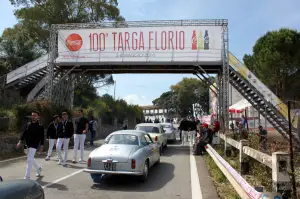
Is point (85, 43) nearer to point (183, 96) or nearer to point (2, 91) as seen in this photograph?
point (2, 91)

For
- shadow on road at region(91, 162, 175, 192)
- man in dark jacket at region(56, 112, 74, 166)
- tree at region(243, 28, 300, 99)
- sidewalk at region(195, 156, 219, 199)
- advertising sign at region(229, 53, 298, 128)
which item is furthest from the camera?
tree at region(243, 28, 300, 99)

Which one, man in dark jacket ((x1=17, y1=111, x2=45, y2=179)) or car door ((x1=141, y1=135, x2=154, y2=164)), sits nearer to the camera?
man in dark jacket ((x1=17, y1=111, x2=45, y2=179))

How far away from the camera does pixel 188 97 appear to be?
79.9 m

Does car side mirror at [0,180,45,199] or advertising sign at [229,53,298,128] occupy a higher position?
advertising sign at [229,53,298,128]

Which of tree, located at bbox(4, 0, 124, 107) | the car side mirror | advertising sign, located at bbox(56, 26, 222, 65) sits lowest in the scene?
the car side mirror

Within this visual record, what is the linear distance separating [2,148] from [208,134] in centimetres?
945

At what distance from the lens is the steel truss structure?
2234cm

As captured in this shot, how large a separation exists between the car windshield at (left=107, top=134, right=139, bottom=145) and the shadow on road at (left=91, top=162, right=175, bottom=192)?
991 mm

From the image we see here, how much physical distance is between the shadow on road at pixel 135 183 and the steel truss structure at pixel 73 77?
13.2m

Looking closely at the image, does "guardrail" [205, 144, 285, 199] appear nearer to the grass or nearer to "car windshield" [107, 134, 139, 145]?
the grass

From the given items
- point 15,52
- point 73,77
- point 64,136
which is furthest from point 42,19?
point 64,136

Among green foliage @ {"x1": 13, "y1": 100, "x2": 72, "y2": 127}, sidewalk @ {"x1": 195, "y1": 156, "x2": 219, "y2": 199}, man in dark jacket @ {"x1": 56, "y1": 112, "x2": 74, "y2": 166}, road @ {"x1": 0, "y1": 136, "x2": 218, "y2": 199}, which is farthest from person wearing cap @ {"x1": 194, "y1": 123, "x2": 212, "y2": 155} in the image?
green foliage @ {"x1": 13, "y1": 100, "x2": 72, "y2": 127}

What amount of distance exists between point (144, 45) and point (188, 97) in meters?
57.6

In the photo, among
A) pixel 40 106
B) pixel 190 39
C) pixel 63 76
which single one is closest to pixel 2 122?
pixel 40 106
